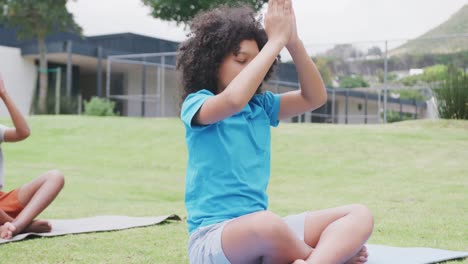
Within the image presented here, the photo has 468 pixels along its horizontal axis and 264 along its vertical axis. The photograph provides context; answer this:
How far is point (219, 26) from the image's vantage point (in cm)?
212

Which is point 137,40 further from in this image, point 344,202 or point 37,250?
point 37,250

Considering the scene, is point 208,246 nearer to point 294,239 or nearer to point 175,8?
point 294,239

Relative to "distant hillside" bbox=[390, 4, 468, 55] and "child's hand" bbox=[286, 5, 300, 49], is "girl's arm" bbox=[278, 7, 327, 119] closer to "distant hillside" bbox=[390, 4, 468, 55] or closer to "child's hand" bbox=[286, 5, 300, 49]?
"child's hand" bbox=[286, 5, 300, 49]

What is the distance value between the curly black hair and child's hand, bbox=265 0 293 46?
118 mm

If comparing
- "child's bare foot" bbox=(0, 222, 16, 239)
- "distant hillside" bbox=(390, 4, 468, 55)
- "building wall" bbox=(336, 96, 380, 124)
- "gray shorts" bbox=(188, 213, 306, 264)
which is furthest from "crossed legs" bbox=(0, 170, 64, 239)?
"building wall" bbox=(336, 96, 380, 124)

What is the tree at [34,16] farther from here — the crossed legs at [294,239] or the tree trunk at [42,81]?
the crossed legs at [294,239]

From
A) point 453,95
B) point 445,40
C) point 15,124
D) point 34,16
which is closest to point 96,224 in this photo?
point 15,124

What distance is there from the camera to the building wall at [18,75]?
19688mm

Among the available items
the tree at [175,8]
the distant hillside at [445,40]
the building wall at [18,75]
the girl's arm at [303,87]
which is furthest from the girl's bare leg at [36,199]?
the building wall at [18,75]

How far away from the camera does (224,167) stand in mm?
1999

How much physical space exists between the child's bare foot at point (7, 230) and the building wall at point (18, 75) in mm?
16755

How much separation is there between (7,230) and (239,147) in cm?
206

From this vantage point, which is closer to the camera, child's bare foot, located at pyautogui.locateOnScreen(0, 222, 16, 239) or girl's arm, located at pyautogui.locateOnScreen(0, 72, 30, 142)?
child's bare foot, located at pyautogui.locateOnScreen(0, 222, 16, 239)

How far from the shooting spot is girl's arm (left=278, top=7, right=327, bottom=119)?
6.87ft
